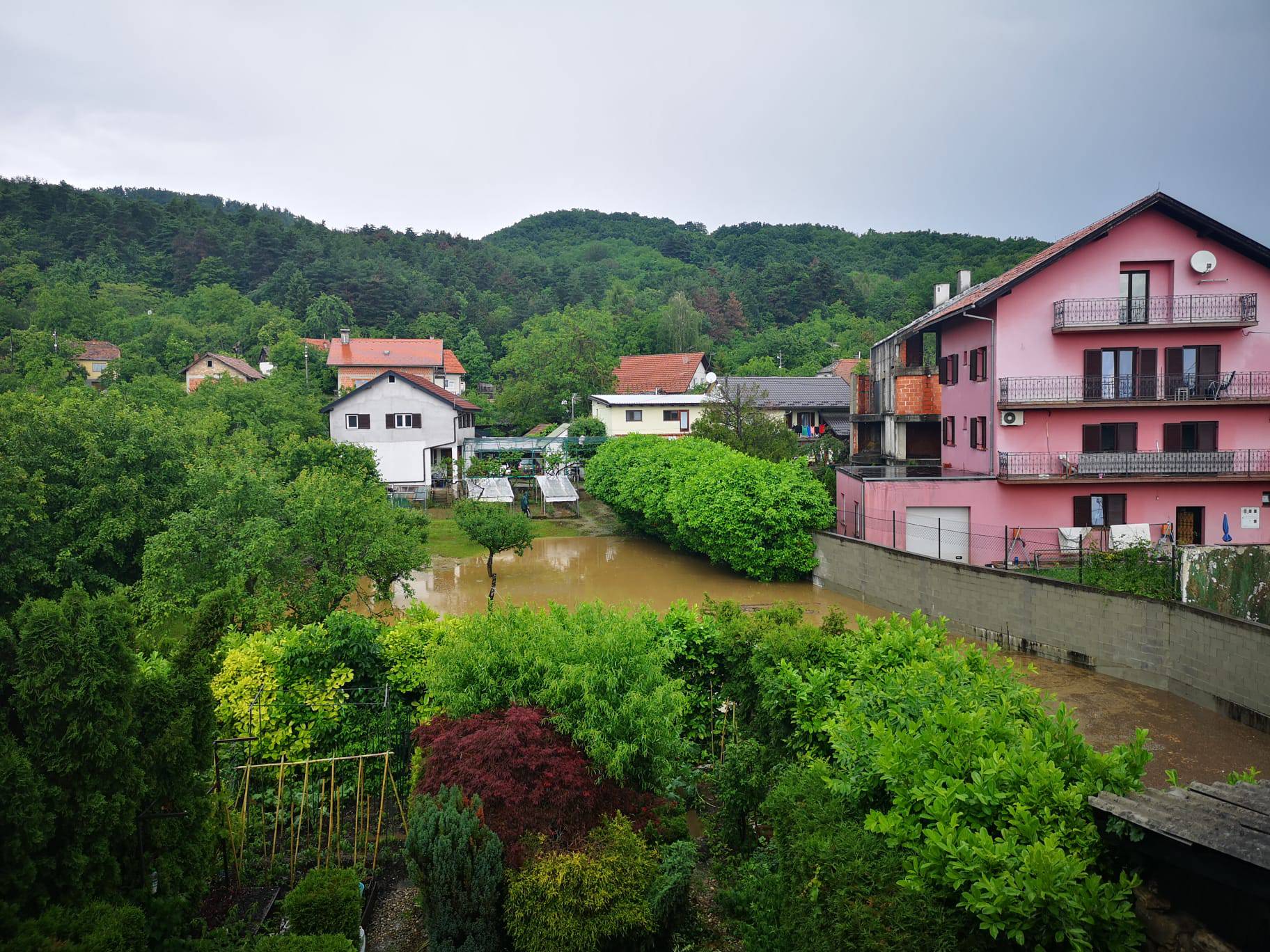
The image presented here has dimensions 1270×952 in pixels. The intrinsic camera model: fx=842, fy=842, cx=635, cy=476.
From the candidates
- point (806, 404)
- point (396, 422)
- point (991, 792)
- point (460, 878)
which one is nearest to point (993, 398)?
Result: point (806, 404)

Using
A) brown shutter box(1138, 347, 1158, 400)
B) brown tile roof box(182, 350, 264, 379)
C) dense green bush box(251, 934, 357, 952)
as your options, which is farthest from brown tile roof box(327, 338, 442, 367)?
dense green bush box(251, 934, 357, 952)

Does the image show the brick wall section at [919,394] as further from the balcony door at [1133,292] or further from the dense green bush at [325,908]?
the dense green bush at [325,908]

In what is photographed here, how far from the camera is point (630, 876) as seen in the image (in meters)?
7.82

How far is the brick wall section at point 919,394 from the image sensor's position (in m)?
34.1

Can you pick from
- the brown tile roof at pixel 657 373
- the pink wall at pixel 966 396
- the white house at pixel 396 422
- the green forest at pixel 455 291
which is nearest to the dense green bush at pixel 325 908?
the pink wall at pixel 966 396

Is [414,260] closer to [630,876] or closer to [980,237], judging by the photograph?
[980,237]

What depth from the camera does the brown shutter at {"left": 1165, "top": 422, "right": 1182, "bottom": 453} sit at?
27.4 m

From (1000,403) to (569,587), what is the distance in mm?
15670

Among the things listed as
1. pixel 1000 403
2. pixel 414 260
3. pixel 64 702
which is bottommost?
pixel 64 702

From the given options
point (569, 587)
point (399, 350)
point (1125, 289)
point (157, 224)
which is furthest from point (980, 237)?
point (157, 224)

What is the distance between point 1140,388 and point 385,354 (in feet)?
162

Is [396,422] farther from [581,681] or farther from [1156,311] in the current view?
[581,681]

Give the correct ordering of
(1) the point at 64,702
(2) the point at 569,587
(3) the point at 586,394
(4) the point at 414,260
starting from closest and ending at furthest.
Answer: (1) the point at 64,702
(2) the point at 569,587
(3) the point at 586,394
(4) the point at 414,260

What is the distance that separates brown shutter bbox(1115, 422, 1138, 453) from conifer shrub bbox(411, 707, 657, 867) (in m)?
24.6
